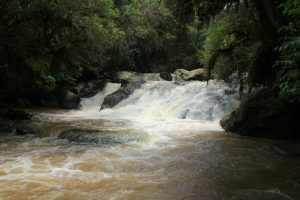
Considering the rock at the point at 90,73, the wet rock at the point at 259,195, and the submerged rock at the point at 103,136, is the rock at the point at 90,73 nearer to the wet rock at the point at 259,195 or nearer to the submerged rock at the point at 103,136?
the submerged rock at the point at 103,136

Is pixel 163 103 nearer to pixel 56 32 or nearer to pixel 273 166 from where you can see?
pixel 56 32

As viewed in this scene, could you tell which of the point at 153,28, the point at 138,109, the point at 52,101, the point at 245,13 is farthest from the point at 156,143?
the point at 153,28

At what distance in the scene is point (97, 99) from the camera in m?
21.7

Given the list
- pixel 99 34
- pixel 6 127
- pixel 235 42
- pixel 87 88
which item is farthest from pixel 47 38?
pixel 87 88

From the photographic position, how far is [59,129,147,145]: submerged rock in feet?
32.2

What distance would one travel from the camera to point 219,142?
1003cm

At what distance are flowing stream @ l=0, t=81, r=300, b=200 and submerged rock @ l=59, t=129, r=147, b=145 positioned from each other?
0.03 meters

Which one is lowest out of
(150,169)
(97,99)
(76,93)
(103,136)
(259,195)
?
(259,195)

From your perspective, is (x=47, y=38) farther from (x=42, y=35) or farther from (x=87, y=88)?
(x=87, y=88)

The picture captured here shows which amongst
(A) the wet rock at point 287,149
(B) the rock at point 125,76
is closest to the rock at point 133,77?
(B) the rock at point 125,76

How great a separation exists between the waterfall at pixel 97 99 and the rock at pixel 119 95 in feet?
4.59

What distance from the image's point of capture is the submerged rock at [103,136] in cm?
982

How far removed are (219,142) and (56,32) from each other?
620cm

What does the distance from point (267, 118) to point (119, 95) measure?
34.3ft
